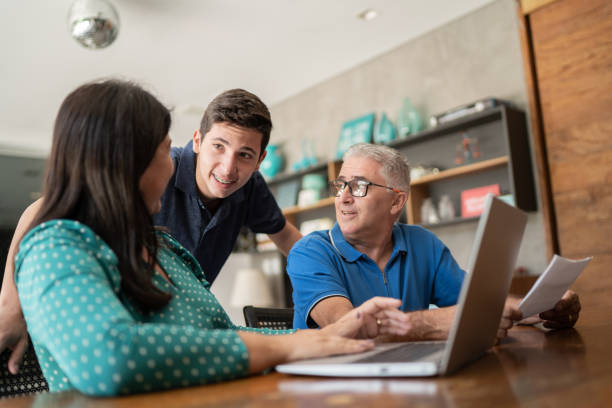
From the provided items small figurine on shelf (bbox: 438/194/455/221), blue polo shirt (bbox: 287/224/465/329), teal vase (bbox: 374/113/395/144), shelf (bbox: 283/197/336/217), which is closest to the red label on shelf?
small figurine on shelf (bbox: 438/194/455/221)

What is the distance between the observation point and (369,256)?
1761mm

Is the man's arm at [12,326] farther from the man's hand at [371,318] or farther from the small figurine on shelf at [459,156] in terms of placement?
the small figurine on shelf at [459,156]

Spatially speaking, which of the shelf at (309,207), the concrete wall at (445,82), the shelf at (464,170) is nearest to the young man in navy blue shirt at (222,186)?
the shelf at (464,170)

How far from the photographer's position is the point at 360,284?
5.38 feet

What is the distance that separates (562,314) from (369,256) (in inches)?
24.7

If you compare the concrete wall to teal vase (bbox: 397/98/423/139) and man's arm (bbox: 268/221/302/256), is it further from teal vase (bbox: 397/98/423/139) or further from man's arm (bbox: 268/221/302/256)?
man's arm (bbox: 268/221/302/256)

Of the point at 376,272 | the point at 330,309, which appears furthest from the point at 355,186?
the point at 330,309

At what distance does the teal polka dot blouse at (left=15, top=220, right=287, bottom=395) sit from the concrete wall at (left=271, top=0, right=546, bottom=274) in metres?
3.40

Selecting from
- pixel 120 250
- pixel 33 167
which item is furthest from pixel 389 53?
pixel 33 167

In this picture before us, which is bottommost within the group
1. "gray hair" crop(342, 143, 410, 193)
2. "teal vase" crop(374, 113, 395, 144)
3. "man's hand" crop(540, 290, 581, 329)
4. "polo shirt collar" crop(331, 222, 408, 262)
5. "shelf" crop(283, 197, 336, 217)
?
"man's hand" crop(540, 290, 581, 329)

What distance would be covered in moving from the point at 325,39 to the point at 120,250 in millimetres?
3943

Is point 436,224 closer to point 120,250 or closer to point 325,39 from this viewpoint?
point 325,39

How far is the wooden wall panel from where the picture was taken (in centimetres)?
323

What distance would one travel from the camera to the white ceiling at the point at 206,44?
3941mm
